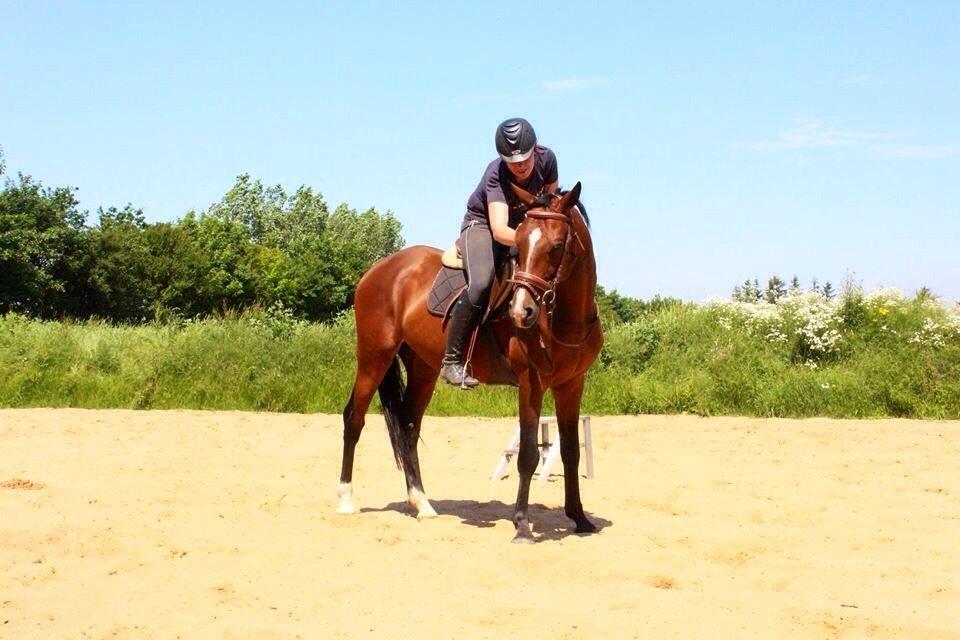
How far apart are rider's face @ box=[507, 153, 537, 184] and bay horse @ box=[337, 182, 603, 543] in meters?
0.29

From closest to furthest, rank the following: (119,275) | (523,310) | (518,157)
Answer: (523,310) < (518,157) < (119,275)

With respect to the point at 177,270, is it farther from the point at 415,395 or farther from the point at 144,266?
the point at 415,395

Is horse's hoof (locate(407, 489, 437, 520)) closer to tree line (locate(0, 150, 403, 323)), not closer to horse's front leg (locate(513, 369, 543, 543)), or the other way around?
horse's front leg (locate(513, 369, 543, 543))

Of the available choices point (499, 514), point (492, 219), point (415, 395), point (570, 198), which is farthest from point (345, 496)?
point (570, 198)

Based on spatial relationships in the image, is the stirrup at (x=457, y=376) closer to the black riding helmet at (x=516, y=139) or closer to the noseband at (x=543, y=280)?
the noseband at (x=543, y=280)

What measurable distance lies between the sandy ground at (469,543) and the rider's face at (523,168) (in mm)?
2576

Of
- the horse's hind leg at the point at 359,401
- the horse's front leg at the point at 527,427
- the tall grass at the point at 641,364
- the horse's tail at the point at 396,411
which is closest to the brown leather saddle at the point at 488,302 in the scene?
the horse's front leg at the point at 527,427

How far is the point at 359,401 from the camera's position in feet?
27.5

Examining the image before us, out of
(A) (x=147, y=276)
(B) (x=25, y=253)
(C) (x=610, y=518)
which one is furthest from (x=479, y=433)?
(A) (x=147, y=276)

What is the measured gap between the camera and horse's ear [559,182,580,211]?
6.56 m

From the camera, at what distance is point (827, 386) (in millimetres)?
14773

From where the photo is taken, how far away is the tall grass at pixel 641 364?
14.8 metres

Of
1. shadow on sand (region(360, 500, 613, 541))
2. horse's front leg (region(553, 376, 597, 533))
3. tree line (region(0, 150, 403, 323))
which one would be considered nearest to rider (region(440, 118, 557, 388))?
horse's front leg (region(553, 376, 597, 533))

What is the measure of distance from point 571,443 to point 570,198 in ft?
6.38
